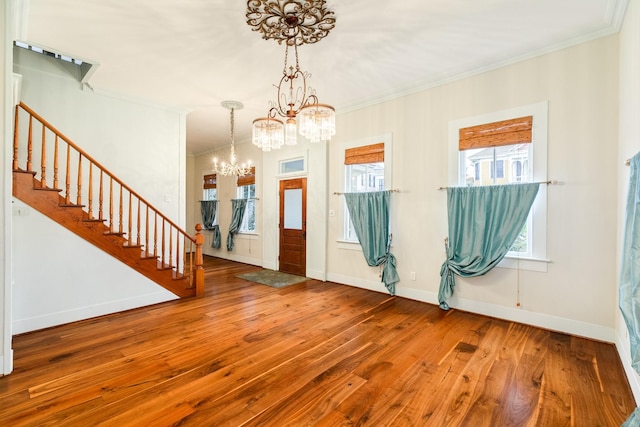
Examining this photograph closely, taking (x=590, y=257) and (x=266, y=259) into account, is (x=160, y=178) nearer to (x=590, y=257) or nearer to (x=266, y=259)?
(x=266, y=259)

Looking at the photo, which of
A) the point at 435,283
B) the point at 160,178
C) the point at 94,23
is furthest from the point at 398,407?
the point at 160,178

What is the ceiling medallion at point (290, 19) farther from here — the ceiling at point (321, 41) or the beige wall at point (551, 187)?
the beige wall at point (551, 187)

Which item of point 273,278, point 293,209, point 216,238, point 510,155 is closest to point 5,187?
point 273,278

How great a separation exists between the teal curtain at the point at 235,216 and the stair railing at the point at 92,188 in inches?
91.7

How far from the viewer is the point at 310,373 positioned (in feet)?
7.97

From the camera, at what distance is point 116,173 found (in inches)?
180

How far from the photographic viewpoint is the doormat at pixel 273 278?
5.40m

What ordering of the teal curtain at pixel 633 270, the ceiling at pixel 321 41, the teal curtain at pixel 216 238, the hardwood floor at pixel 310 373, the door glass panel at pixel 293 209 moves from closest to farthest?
the teal curtain at pixel 633 270, the hardwood floor at pixel 310 373, the ceiling at pixel 321 41, the door glass panel at pixel 293 209, the teal curtain at pixel 216 238

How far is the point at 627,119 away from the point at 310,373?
138 inches

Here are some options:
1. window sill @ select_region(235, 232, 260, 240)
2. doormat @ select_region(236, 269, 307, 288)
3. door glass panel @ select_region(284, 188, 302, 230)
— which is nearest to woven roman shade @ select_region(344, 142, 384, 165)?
door glass panel @ select_region(284, 188, 302, 230)

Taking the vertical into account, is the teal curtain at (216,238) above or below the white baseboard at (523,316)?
above

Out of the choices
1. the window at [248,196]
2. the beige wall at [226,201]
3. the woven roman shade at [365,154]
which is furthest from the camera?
the window at [248,196]

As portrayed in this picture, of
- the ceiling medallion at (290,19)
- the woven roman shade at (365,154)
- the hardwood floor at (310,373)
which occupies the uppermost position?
the ceiling medallion at (290,19)

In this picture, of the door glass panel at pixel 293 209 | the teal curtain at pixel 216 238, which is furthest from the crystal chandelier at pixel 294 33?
the teal curtain at pixel 216 238
